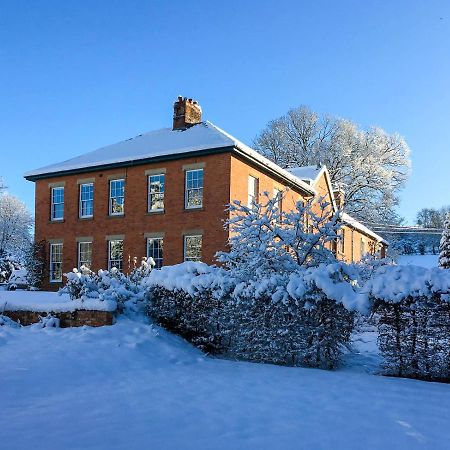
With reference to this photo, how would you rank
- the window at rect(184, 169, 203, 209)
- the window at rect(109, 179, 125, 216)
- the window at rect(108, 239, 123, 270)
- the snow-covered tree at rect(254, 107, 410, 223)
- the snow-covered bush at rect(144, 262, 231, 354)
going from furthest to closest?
the snow-covered tree at rect(254, 107, 410, 223) → the window at rect(109, 179, 125, 216) → the window at rect(108, 239, 123, 270) → the window at rect(184, 169, 203, 209) → the snow-covered bush at rect(144, 262, 231, 354)

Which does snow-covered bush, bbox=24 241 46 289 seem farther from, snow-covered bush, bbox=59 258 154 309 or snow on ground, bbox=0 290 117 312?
snow-covered bush, bbox=59 258 154 309

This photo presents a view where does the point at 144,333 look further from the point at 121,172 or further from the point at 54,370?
the point at 121,172

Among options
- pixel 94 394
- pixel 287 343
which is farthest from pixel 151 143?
pixel 94 394

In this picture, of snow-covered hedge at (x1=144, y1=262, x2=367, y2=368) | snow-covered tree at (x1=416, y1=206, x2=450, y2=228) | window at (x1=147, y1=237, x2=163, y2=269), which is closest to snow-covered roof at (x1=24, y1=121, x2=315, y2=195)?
window at (x1=147, y1=237, x2=163, y2=269)

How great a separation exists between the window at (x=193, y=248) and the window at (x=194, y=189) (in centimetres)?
141

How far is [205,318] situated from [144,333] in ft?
4.23

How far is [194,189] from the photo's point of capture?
21250 millimetres

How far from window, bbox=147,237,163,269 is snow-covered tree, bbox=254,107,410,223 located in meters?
21.7

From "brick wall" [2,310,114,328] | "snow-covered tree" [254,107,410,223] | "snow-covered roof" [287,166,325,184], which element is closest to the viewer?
"brick wall" [2,310,114,328]

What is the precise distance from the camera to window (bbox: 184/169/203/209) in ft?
69.3

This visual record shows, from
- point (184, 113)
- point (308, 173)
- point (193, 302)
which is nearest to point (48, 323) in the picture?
point (193, 302)

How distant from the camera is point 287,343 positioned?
8930 mm

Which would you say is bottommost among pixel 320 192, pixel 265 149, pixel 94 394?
pixel 94 394

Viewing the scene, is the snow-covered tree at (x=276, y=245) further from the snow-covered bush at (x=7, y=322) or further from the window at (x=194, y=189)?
the window at (x=194, y=189)
